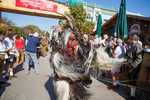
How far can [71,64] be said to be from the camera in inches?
76.3

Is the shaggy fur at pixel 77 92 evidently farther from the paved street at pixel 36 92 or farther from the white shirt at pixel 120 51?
the white shirt at pixel 120 51

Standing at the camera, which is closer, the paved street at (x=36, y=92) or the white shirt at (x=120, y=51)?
the paved street at (x=36, y=92)

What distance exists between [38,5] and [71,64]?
35.4 feet

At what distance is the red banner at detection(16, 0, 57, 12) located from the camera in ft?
33.5

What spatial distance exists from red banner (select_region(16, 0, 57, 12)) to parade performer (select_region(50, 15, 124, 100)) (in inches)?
396

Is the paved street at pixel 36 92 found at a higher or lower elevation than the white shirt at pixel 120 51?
lower

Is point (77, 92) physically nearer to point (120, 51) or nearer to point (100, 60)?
point (100, 60)

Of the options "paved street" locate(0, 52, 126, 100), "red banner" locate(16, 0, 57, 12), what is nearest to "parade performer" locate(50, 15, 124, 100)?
"paved street" locate(0, 52, 126, 100)

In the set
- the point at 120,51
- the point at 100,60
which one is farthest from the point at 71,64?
the point at 120,51

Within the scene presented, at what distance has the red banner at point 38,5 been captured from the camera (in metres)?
10.2

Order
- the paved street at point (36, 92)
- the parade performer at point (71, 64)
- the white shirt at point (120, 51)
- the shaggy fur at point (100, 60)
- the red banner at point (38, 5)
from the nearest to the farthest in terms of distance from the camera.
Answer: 1. the parade performer at point (71, 64)
2. the shaggy fur at point (100, 60)
3. the paved street at point (36, 92)
4. the white shirt at point (120, 51)
5. the red banner at point (38, 5)

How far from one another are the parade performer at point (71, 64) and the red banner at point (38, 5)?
10.1 metres

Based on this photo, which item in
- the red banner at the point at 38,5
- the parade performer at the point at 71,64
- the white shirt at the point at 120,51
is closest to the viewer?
the parade performer at the point at 71,64

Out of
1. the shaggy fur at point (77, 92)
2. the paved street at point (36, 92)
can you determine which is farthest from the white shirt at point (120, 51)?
the shaggy fur at point (77, 92)
